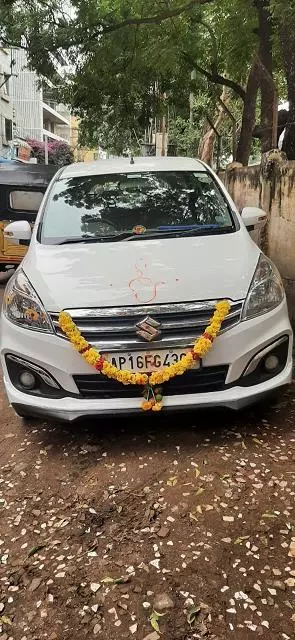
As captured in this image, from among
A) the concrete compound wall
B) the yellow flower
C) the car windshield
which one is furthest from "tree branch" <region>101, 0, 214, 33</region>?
the yellow flower

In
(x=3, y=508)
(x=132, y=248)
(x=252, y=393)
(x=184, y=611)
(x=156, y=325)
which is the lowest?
(x=3, y=508)

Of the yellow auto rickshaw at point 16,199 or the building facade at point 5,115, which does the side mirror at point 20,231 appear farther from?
the building facade at point 5,115

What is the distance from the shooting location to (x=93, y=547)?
8.15ft

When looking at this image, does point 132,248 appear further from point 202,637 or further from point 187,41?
point 187,41

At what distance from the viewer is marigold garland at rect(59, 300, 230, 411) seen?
3.00 metres

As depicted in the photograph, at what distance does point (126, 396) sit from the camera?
123 inches

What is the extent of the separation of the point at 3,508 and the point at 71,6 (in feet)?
26.1

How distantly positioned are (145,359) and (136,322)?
197mm

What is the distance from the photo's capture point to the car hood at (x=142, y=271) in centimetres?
311

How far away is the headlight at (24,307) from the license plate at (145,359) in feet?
1.29

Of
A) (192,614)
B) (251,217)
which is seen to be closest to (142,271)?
(251,217)

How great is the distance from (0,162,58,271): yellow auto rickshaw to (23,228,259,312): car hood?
615cm

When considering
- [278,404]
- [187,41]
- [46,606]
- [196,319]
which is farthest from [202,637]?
[187,41]

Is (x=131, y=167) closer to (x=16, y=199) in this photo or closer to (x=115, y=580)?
(x=115, y=580)
